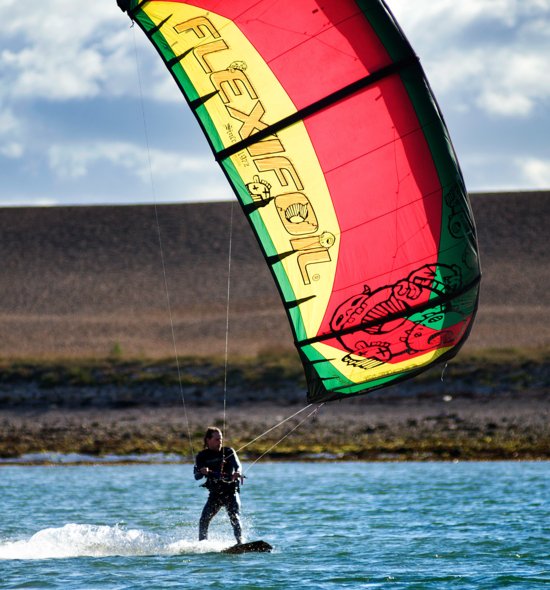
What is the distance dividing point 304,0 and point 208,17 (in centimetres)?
89

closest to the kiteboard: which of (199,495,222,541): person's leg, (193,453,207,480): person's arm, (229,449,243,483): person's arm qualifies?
(199,495,222,541): person's leg

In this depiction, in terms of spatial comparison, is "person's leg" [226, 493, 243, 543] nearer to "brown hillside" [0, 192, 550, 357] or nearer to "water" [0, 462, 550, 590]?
"water" [0, 462, 550, 590]

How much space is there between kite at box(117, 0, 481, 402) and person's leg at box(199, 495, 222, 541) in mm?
1589

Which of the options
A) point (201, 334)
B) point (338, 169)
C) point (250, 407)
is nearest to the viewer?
point (338, 169)

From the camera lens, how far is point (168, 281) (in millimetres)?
63719

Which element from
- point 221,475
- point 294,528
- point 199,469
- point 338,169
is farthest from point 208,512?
point 338,169

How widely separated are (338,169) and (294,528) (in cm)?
579

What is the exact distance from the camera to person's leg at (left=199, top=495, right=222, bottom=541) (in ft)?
36.9

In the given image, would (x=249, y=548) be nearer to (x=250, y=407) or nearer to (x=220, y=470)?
(x=220, y=470)

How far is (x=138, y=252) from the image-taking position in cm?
6788

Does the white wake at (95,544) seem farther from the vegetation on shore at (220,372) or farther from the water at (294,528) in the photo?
the vegetation on shore at (220,372)

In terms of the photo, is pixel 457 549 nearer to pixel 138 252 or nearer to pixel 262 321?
pixel 262 321

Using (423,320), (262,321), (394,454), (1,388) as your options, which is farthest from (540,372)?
(423,320)

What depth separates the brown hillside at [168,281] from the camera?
4803cm
